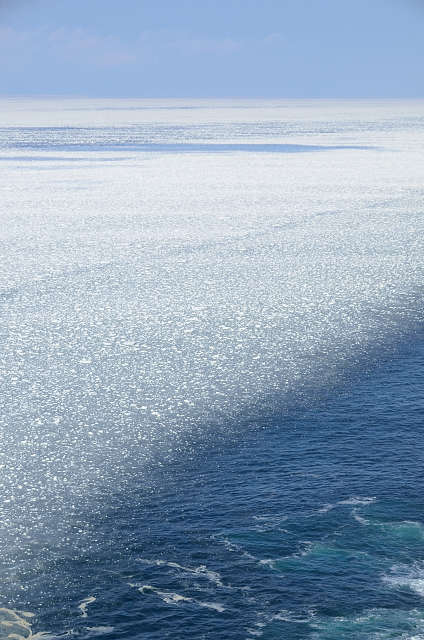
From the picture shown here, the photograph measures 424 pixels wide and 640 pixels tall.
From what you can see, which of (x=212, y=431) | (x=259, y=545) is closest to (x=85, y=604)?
(x=259, y=545)

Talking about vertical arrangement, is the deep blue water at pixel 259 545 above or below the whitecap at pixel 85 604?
above

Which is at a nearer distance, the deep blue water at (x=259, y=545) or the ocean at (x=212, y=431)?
the deep blue water at (x=259, y=545)

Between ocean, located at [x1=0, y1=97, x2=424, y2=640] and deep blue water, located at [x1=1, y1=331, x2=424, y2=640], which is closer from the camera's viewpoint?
deep blue water, located at [x1=1, y1=331, x2=424, y2=640]

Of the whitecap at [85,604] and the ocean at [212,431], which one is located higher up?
the ocean at [212,431]

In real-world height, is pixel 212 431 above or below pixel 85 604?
above

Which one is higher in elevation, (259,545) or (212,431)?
(212,431)

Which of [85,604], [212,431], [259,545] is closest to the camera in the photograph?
[85,604]

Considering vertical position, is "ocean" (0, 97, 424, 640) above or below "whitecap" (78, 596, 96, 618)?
above

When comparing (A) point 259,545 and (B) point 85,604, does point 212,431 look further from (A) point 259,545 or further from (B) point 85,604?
(B) point 85,604

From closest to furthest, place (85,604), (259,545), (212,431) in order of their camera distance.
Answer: (85,604) < (259,545) < (212,431)

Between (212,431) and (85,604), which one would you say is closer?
(85,604)
